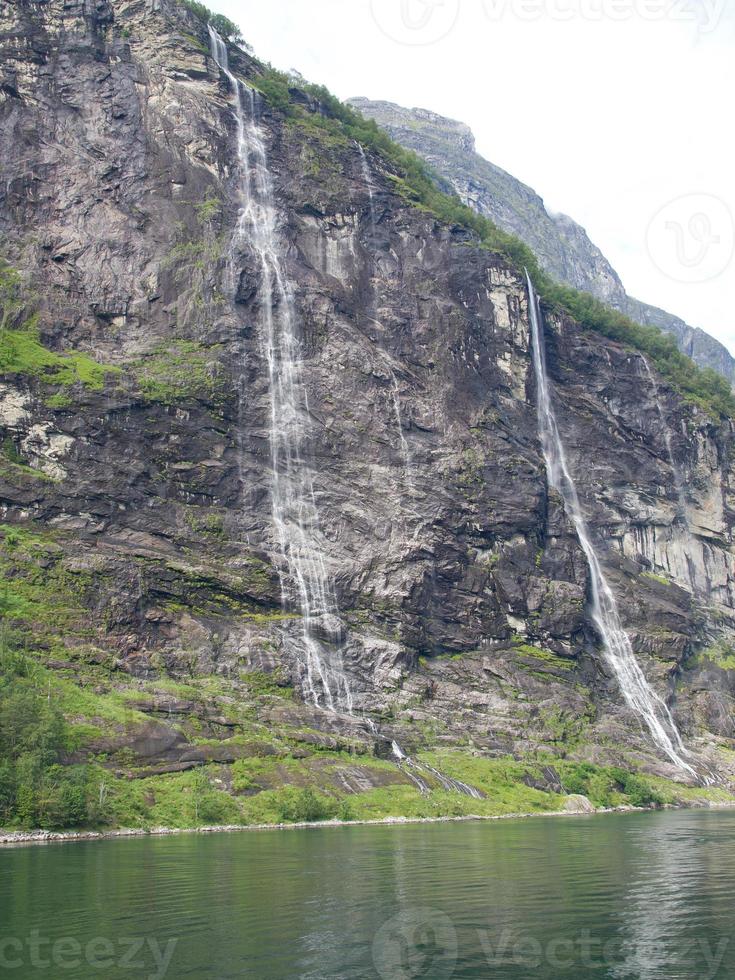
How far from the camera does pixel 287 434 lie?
85062mm

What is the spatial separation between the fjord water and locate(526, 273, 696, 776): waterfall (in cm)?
4106

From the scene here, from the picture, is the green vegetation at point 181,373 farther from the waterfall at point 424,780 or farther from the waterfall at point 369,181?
the waterfall at point 424,780

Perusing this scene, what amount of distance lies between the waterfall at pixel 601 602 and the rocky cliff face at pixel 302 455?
1776 mm

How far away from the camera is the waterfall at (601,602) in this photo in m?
82.6

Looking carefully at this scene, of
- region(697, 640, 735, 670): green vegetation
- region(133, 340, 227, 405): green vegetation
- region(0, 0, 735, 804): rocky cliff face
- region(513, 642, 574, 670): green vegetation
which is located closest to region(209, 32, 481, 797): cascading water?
region(0, 0, 735, 804): rocky cliff face

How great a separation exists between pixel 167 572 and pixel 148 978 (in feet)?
174

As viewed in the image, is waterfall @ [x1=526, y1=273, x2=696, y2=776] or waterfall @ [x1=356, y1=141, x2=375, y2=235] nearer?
waterfall @ [x1=526, y1=273, x2=696, y2=776]

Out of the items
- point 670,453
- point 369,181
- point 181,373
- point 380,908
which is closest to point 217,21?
point 369,181

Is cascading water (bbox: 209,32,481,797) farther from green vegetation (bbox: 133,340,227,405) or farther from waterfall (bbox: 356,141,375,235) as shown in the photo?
green vegetation (bbox: 133,340,227,405)

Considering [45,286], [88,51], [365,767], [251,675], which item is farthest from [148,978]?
[88,51]

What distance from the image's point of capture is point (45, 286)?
85500 mm

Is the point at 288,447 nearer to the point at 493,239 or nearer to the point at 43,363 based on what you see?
the point at 43,363

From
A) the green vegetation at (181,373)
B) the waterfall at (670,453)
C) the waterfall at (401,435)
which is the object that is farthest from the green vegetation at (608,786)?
the green vegetation at (181,373)

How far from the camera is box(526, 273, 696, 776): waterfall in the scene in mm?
82625
